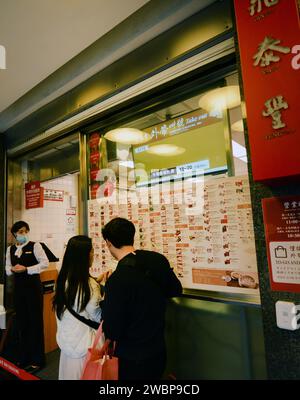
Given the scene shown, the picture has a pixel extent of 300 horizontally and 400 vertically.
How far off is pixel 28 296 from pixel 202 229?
228 cm

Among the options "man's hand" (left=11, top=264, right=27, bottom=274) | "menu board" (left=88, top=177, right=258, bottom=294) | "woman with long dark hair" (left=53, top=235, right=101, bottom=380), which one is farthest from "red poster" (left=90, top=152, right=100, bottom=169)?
"man's hand" (left=11, top=264, right=27, bottom=274)

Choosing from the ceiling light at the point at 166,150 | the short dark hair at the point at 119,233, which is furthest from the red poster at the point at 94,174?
the short dark hair at the point at 119,233

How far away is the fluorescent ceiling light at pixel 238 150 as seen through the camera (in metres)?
1.63

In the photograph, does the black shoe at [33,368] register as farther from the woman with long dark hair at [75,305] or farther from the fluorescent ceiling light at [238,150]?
the fluorescent ceiling light at [238,150]

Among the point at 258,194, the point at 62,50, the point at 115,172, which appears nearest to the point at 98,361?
the point at 258,194

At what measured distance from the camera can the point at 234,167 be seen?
1.66 m

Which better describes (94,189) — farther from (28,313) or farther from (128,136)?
(28,313)

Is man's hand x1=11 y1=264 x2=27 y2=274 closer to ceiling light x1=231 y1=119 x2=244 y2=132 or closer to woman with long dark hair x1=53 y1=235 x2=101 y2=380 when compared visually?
woman with long dark hair x1=53 y1=235 x2=101 y2=380

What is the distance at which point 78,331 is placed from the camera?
166cm

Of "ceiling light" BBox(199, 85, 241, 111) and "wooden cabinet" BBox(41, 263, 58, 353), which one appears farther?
"wooden cabinet" BBox(41, 263, 58, 353)

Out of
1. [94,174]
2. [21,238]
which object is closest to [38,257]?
[21,238]

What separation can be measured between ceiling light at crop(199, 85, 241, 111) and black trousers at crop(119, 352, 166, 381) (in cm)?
154

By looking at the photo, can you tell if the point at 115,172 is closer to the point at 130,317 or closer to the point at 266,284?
the point at 130,317

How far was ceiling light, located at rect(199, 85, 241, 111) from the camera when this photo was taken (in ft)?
5.63
